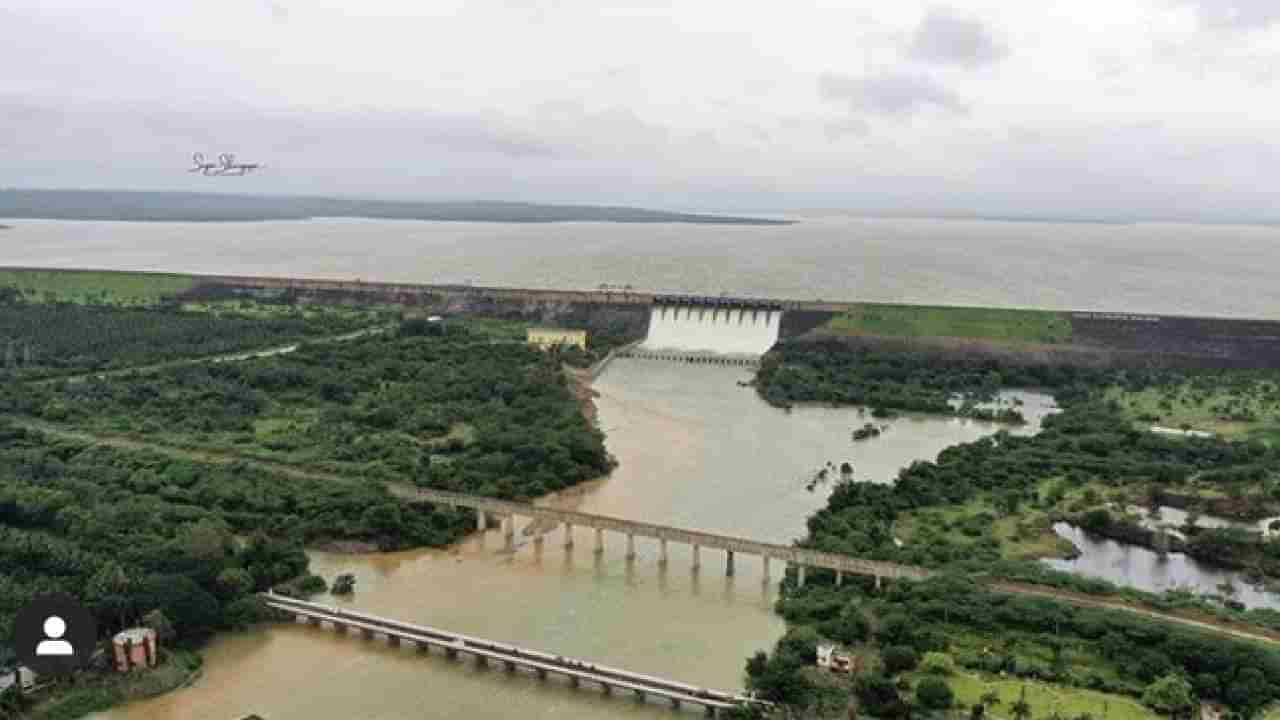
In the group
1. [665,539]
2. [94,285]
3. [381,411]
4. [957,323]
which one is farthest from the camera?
[94,285]

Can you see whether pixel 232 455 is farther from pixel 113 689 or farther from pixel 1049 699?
pixel 1049 699

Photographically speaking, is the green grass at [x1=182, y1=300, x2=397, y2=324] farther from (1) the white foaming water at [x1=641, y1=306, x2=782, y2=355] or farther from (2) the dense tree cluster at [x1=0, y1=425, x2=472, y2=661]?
(2) the dense tree cluster at [x1=0, y1=425, x2=472, y2=661]

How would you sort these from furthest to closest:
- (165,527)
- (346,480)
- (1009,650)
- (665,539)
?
(346,480) < (665,539) < (165,527) < (1009,650)

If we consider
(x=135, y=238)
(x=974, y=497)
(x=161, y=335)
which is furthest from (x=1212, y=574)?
(x=135, y=238)

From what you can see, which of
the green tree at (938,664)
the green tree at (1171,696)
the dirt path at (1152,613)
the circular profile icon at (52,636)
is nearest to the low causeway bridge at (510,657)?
the green tree at (938,664)

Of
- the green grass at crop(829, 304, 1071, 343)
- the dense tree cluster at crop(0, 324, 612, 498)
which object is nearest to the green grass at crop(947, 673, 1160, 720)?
the dense tree cluster at crop(0, 324, 612, 498)

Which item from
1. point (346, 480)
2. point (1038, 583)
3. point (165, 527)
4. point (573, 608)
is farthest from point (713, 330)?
point (165, 527)

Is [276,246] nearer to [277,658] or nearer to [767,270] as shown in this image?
[767,270]

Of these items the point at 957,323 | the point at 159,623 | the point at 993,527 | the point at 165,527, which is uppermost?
the point at 957,323
